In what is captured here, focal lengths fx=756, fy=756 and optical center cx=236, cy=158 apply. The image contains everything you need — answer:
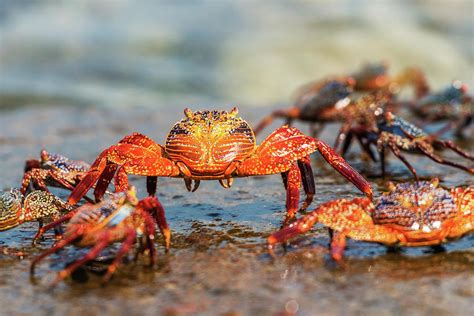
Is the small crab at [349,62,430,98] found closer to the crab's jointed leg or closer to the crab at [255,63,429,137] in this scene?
the crab at [255,63,429,137]

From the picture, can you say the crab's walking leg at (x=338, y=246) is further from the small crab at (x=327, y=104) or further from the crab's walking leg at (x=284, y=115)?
the crab's walking leg at (x=284, y=115)

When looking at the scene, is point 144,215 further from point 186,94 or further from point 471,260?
point 186,94

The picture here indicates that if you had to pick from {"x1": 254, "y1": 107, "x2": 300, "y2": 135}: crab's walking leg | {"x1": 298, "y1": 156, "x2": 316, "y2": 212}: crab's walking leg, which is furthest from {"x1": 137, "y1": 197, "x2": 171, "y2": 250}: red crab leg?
{"x1": 254, "y1": 107, "x2": 300, "y2": 135}: crab's walking leg

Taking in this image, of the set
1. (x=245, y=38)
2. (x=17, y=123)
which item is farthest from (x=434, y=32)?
(x=17, y=123)

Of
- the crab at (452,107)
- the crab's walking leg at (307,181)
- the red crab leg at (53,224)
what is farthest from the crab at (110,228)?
the crab at (452,107)

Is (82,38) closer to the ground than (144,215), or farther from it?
farther from it
